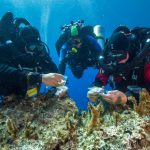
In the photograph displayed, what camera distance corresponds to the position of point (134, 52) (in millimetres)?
4711

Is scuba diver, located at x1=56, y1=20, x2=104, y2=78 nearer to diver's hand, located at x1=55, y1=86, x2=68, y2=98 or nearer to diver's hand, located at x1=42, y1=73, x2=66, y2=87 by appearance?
diver's hand, located at x1=55, y1=86, x2=68, y2=98

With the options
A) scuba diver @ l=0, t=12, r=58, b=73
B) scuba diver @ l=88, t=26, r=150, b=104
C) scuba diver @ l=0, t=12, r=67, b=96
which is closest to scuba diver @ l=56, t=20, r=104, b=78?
scuba diver @ l=0, t=12, r=67, b=96

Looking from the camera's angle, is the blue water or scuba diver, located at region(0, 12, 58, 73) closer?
scuba diver, located at region(0, 12, 58, 73)

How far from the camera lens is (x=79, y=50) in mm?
7598

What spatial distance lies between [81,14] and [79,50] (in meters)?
50.8

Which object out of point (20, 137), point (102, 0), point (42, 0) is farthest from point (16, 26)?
point (102, 0)

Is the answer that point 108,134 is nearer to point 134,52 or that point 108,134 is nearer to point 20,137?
point 20,137

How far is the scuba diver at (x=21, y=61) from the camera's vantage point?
4254mm

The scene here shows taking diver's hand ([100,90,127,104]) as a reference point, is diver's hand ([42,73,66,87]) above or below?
above

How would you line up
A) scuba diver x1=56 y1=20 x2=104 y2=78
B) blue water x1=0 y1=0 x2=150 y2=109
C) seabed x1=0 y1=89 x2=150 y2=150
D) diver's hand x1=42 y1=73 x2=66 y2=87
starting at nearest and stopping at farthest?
seabed x1=0 y1=89 x2=150 y2=150, diver's hand x1=42 y1=73 x2=66 y2=87, scuba diver x1=56 y1=20 x2=104 y2=78, blue water x1=0 y1=0 x2=150 y2=109

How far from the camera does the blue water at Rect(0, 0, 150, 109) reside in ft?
146

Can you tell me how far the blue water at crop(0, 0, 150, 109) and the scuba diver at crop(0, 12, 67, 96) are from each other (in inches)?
1423

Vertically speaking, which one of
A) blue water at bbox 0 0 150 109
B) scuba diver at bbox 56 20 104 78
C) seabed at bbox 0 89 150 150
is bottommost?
seabed at bbox 0 89 150 150

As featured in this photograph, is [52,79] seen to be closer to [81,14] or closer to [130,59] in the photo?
[130,59]
